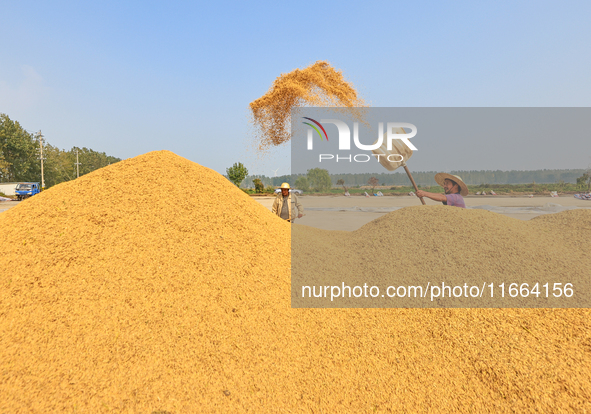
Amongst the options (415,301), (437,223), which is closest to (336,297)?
(415,301)

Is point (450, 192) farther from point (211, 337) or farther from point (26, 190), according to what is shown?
point (26, 190)

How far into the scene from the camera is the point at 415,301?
3.85m

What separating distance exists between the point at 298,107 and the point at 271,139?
91 centimetres

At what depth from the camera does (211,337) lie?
3.09 m

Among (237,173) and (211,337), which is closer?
(211,337)

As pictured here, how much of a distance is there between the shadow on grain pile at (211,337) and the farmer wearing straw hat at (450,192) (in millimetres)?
2624

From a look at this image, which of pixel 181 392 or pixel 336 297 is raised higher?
pixel 336 297

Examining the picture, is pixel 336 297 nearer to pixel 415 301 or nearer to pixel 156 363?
pixel 415 301

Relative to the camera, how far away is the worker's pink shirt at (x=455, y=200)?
583 centimetres

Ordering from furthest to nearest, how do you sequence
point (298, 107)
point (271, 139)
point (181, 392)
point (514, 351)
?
point (271, 139), point (298, 107), point (514, 351), point (181, 392)

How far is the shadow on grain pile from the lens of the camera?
104 inches

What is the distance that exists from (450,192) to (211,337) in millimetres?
4937

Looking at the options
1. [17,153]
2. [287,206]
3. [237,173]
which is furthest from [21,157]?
[287,206]

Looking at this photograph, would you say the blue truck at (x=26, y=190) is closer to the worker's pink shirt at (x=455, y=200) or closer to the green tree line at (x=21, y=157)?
the green tree line at (x=21, y=157)
